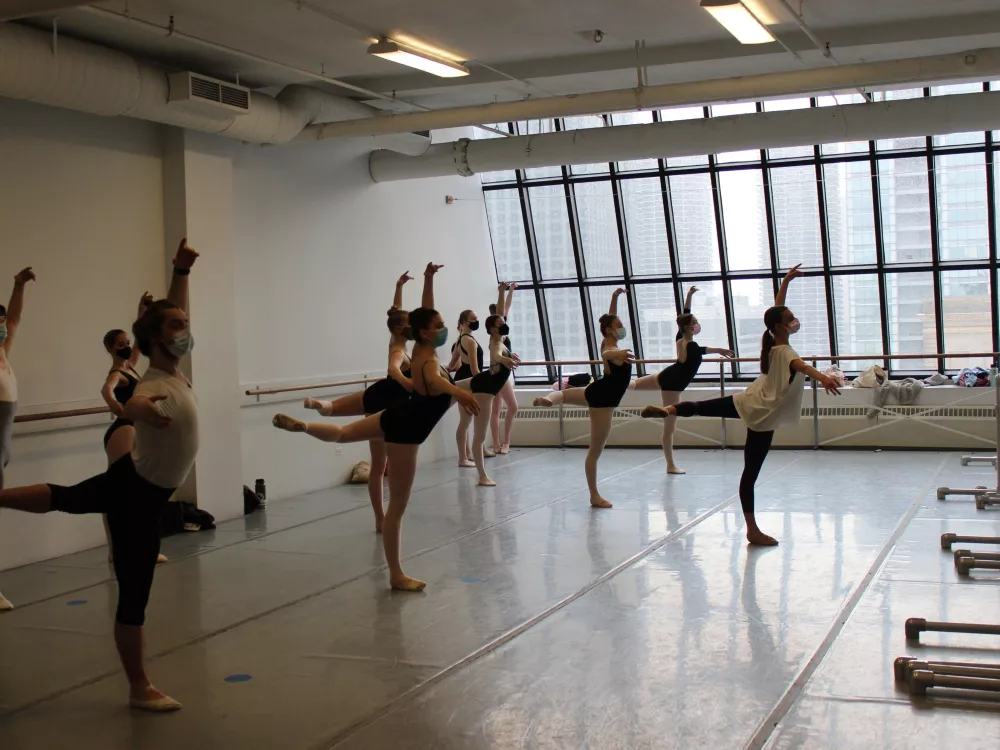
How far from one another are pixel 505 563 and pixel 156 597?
2187 mm

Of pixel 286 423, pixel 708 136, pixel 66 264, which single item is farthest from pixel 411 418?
pixel 708 136

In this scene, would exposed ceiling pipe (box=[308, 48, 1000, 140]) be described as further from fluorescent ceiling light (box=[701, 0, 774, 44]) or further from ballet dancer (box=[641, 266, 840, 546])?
ballet dancer (box=[641, 266, 840, 546])

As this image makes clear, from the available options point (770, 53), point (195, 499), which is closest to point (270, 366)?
point (195, 499)

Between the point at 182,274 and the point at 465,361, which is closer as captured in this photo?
the point at 182,274

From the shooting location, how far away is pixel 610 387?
8359mm

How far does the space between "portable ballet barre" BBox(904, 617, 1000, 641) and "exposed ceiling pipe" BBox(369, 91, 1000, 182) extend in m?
5.72

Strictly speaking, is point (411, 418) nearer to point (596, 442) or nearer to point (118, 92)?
point (596, 442)

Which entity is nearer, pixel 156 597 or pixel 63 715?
pixel 63 715

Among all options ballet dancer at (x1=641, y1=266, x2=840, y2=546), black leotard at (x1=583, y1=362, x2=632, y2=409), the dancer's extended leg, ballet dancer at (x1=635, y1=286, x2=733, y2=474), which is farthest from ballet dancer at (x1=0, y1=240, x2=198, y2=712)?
ballet dancer at (x1=635, y1=286, x2=733, y2=474)

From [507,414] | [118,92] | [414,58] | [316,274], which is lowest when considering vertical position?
[507,414]

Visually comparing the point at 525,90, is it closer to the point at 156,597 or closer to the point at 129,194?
the point at 129,194

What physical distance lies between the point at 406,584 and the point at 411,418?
1055mm

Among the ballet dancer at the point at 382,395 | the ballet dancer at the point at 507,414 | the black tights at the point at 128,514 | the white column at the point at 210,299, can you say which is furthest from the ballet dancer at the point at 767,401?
the ballet dancer at the point at 507,414

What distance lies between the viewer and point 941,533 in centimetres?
711
